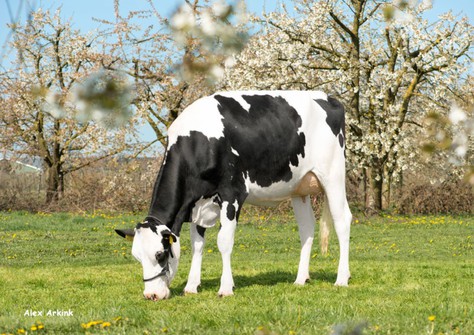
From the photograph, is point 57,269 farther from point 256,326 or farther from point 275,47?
point 275,47

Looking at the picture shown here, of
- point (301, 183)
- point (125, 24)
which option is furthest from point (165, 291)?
point (125, 24)

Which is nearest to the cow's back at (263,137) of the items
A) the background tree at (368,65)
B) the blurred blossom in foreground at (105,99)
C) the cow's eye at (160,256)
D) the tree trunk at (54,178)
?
the cow's eye at (160,256)

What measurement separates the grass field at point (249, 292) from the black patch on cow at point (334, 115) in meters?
2.31

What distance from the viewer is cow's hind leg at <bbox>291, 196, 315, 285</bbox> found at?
415 inches

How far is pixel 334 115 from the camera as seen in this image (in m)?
10.7

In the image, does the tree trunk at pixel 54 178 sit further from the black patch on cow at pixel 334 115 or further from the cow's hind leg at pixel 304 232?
the black patch on cow at pixel 334 115

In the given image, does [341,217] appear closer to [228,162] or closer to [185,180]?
[228,162]

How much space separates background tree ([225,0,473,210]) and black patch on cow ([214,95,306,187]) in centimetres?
1756

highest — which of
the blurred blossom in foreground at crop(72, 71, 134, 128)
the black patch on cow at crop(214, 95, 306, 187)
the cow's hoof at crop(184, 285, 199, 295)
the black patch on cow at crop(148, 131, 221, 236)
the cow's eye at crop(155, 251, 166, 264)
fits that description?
the blurred blossom in foreground at crop(72, 71, 134, 128)

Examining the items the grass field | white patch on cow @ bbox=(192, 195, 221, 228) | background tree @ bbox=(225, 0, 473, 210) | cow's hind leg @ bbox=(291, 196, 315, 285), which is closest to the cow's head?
the grass field

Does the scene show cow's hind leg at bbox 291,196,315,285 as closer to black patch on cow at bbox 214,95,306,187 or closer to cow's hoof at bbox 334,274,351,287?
cow's hoof at bbox 334,274,351,287

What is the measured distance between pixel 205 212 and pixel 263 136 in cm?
133

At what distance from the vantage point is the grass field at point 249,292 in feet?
22.2

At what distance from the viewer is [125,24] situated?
3519 centimetres
